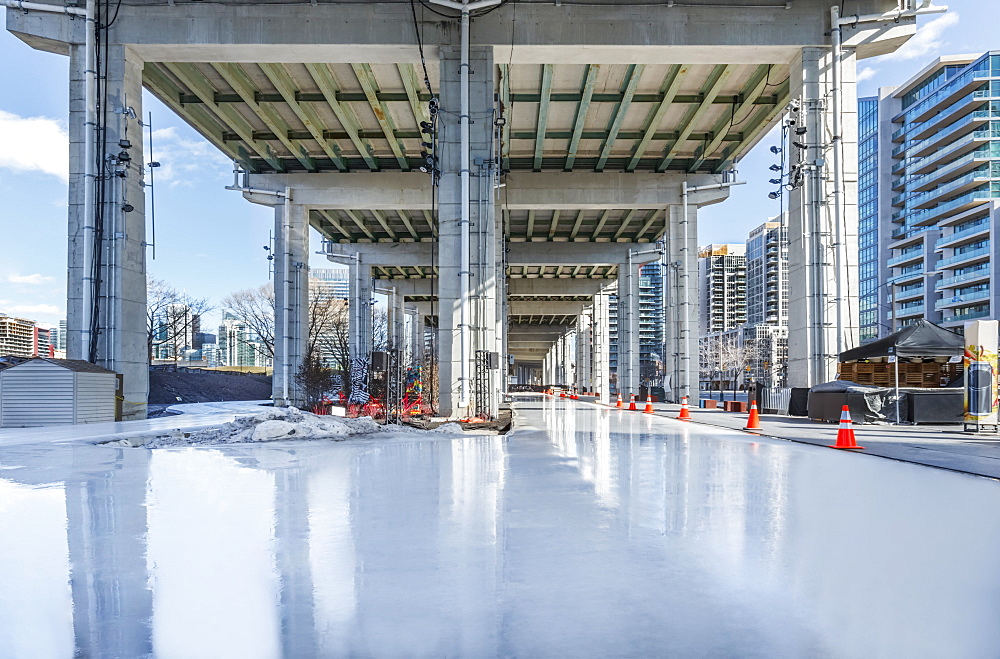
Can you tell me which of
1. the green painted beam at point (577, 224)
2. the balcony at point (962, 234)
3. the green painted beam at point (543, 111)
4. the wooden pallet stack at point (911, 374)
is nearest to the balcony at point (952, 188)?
the balcony at point (962, 234)

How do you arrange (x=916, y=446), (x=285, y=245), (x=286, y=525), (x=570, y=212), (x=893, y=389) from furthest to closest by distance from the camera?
1. (x=570, y=212)
2. (x=285, y=245)
3. (x=893, y=389)
4. (x=916, y=446)
5. (x=286, y=525)

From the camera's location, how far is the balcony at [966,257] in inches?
3002

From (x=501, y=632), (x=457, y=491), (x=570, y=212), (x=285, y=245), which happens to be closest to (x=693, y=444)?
(x=457, y=491)

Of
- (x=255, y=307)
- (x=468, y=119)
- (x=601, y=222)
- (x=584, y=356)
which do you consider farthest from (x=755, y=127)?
(x=255, y=307)

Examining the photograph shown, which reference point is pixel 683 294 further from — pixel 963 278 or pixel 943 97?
pixel 943 97

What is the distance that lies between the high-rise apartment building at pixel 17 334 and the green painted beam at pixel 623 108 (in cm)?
11573

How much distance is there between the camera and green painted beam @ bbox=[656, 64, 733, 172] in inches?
1041

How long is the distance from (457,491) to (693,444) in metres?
7.37

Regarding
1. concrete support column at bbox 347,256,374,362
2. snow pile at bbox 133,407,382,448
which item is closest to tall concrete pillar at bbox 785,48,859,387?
snow pile at bbox 133,407,382,448

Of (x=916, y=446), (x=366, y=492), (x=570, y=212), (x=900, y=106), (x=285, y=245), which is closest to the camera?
(x=366, y=492)

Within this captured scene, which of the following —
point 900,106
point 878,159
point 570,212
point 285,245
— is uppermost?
point 900,106

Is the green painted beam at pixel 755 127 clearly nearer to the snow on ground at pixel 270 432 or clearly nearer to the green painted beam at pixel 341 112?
the green painted beam at pixel 341 112

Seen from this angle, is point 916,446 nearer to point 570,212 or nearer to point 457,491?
point 457,491

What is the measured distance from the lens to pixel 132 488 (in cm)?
787
